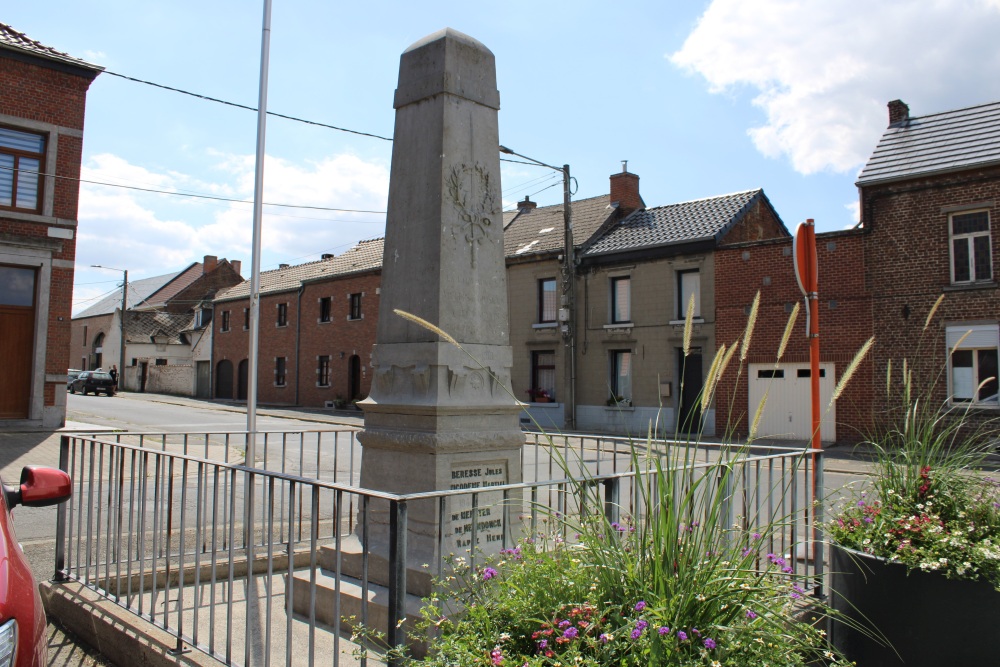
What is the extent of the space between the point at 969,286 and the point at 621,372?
33.9 feet

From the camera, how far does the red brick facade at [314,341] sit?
35.1 metres

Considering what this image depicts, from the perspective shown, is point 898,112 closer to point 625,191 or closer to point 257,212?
point 625,191

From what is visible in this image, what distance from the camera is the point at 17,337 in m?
17.9

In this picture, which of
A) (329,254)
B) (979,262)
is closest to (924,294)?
(979,262)

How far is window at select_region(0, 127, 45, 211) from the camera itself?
1777 centimetres

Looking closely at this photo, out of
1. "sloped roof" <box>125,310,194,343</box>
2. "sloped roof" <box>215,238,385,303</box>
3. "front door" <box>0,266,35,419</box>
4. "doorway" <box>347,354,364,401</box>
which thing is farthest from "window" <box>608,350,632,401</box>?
"sloped roof" <box>125,310,194,343</box>

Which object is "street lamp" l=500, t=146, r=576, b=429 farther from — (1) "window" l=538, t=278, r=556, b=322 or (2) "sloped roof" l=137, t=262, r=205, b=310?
(2) "sloped roof" l=137, t=262, r=205, b=310

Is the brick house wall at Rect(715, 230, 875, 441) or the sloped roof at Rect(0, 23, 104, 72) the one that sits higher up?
the sloped roof at Rect(0, 23, 104, 72)

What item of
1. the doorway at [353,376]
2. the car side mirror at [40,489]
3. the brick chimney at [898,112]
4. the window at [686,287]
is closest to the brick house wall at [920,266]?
the brick chimney at [898,112]

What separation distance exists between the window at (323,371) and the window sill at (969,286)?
1074 inches

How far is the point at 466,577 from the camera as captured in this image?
277 cm

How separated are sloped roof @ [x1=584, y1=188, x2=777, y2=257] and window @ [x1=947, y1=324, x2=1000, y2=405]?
23.5ft

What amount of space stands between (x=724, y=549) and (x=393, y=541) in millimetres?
1126

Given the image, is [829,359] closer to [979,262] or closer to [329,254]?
[979,262]
